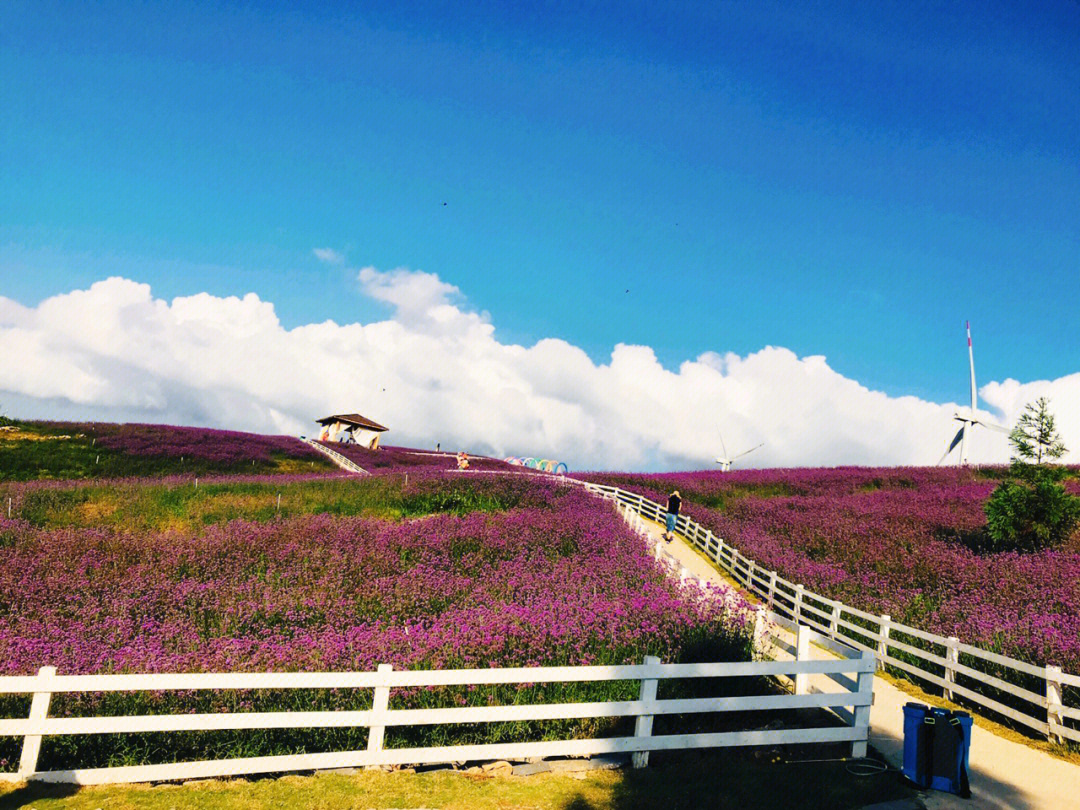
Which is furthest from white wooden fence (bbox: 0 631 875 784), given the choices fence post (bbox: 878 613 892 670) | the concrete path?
fence post (bbox: 878 613 892 670)

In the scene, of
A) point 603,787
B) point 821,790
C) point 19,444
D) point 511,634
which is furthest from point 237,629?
point 19,444

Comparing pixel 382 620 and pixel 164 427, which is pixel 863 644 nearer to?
pixel 382 620

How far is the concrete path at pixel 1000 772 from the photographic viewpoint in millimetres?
6480

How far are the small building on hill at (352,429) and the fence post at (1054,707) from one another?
5136 cm

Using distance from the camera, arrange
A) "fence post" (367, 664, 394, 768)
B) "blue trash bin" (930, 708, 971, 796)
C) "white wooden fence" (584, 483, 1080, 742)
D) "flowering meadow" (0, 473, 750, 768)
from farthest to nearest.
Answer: "white wooden fence" (584, 483, 1080, 742)
"flowering meadow" (0, 473, 750, 768)
"blue trash bin" (930, 708, 971, 796)
"fence post" (367, 664, 394, 768)

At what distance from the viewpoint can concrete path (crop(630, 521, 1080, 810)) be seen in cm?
648

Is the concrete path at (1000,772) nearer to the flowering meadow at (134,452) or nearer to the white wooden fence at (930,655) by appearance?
the white wooden fence at (930,655)

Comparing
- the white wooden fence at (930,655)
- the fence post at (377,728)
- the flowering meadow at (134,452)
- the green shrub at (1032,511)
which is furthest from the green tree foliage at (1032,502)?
the flowering meadow at (134,452)

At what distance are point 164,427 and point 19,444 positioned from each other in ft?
38.0

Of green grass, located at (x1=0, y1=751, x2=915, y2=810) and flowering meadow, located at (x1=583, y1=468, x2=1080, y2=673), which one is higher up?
flowering meadow, located at (x1=583, y1=468, x2=1080, y2=673)

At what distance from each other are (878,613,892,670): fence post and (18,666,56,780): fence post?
12188mm

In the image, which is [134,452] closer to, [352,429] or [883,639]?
→ [352,429]

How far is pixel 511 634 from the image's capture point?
8625 mm

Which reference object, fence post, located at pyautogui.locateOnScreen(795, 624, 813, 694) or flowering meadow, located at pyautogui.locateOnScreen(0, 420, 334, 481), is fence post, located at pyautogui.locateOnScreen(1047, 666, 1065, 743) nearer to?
fence post, located at pyautogui.locateOnScreen(795, 624, 813, 694)
